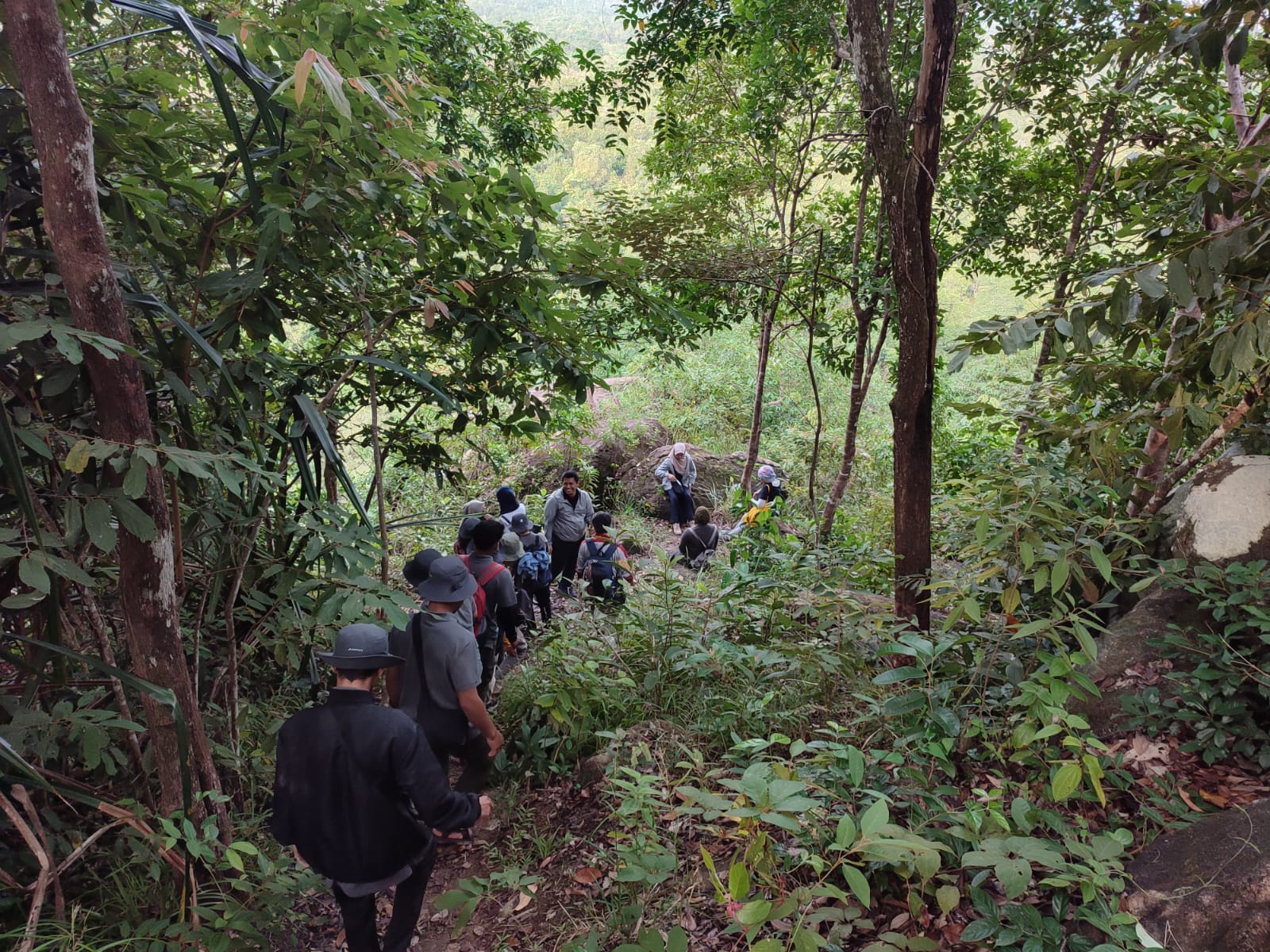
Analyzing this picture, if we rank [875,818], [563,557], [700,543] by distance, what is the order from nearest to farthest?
1. [875,818]
2. [700,543]
3. [563,557]

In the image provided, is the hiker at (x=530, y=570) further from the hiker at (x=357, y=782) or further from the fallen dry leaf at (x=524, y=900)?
the hiker at (x=357, y=782)

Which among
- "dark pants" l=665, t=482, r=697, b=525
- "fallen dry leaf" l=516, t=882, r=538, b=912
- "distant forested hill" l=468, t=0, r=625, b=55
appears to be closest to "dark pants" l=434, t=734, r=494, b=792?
"fallen dry leaf" l=516, t=882, r=538, b=912

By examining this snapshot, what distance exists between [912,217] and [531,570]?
4.23 metres

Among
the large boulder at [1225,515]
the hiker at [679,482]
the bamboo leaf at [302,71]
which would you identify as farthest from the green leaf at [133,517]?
the hiker at [679,482]

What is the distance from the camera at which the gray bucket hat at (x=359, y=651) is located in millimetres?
2420

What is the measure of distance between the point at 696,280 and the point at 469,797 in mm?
4565

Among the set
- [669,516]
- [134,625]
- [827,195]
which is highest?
[827,195]

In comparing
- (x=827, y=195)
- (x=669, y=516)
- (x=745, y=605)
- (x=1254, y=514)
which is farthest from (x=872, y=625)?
(x=669, y=516)

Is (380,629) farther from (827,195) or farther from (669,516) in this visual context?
(669,516)

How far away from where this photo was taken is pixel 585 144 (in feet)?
124

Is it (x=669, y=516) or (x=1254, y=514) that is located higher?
(x=1254, y=514)

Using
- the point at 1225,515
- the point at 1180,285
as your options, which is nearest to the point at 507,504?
the point at 1225,515

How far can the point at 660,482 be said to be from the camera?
1153 cm

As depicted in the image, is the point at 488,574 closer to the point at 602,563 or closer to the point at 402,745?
the point at 602,563
